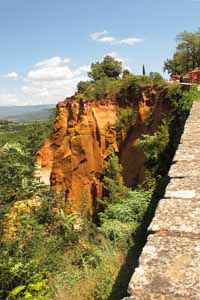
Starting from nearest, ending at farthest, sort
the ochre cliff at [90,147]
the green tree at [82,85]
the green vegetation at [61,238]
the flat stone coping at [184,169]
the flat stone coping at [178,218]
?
the flat stone coping at [178,218] < the flat stone coping at [184,169] < the green vegetation at [61,238] < the ochre cliff at [90,147] < the green tree at [82,85]

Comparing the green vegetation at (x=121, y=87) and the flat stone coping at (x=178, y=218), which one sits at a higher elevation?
the green vegetation at (x=121, y=87)

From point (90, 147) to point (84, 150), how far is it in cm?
45

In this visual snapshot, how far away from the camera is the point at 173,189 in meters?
3.71

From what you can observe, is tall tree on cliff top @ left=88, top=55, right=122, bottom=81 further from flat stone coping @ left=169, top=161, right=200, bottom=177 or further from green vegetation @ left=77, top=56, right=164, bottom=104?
flat stone coping @ left=169, top=161, right=200, bottom=177

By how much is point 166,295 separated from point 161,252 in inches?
18.1

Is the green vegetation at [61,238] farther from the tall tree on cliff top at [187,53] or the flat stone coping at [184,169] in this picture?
the tall tree on cliff top at [187,53]

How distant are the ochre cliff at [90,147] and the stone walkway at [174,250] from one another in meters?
18.2

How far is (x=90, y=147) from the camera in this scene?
25.2m

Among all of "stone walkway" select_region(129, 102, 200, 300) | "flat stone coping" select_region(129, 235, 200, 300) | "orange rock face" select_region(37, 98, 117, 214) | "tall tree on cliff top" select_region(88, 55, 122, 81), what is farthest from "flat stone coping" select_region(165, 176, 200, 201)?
"tall tree on cliff top" select_region(88, 55, 122, 81)

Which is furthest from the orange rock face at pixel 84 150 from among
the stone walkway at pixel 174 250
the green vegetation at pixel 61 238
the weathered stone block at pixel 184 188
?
the stone walkway at pixel 174 250

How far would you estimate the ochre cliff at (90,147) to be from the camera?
73.8 ft

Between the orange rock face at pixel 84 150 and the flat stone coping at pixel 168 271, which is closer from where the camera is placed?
the flat stone coping at pixel 168 271

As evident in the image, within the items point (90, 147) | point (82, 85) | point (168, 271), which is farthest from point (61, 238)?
point (82, 85)

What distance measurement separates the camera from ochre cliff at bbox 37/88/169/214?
73.8ft
